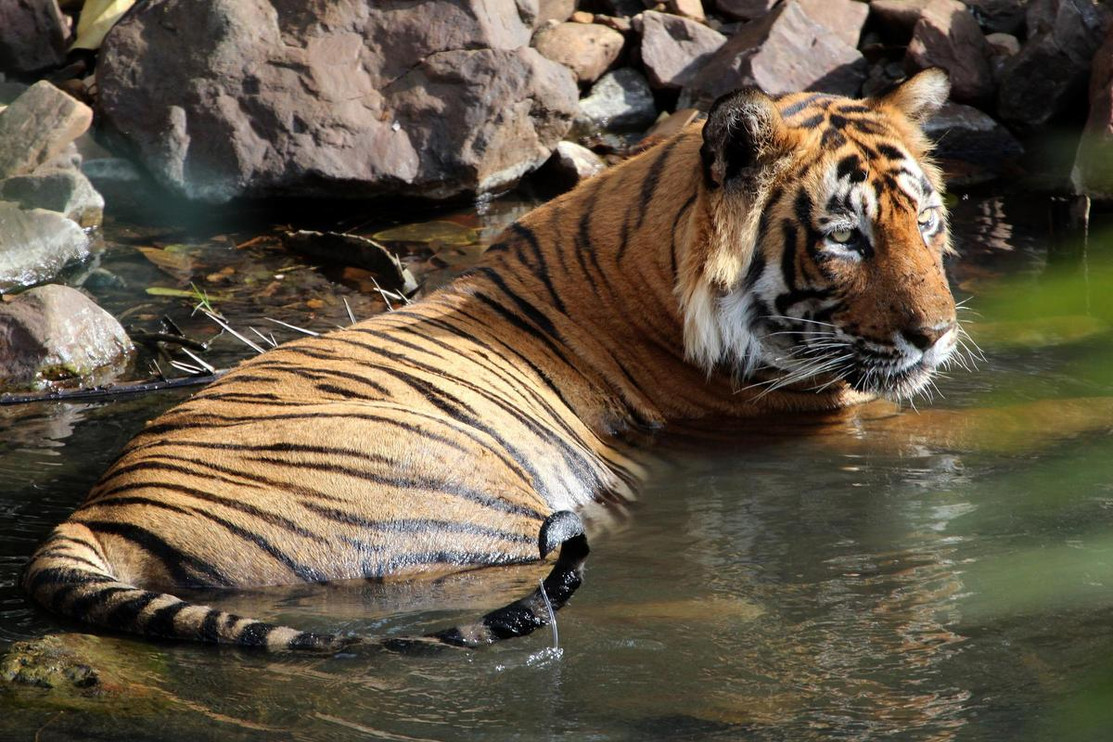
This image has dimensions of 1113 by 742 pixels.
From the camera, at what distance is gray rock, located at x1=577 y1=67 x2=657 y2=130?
7.66 metres

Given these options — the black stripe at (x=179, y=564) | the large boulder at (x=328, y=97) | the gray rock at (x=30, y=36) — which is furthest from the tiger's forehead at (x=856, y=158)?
the gray rock at (x=30, y=36)

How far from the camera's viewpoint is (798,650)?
97.6 inches

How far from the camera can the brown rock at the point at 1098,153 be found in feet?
19.9

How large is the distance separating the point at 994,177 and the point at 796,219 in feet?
12.7

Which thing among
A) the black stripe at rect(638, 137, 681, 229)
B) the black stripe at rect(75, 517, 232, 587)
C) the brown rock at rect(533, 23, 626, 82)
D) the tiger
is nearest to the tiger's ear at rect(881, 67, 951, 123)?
the tiger

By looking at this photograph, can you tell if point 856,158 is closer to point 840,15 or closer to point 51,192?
point 51,192

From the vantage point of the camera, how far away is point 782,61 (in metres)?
7.03

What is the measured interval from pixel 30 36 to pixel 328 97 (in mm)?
2245

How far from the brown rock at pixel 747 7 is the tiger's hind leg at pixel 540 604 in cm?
617

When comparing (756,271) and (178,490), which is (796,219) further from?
(178,490)

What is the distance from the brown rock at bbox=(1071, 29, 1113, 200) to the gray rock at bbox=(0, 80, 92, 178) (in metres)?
4.92

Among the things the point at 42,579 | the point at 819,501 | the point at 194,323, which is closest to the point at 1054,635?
the point at 819,501

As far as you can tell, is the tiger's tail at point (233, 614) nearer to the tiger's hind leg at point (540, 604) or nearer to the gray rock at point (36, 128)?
the tiger's hind leg at point (540, 604)

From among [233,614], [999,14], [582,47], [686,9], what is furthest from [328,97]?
[233,614]
